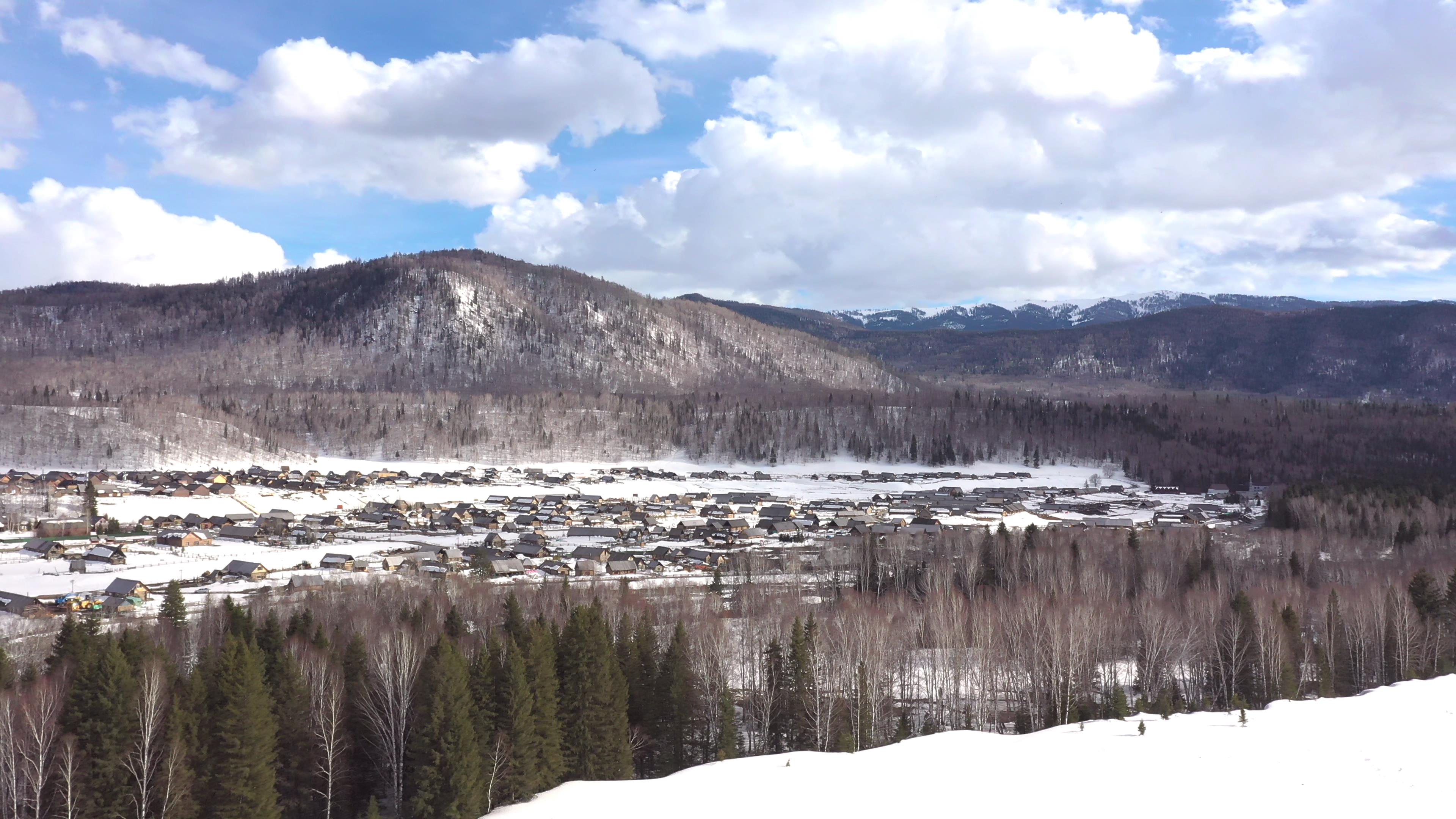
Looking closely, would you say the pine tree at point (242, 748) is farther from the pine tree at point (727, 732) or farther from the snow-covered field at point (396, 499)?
the snow-covered field at point (396, 499)

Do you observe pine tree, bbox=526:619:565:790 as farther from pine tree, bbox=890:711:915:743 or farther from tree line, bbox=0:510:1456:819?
pine tree, bbox=890:711:915:743

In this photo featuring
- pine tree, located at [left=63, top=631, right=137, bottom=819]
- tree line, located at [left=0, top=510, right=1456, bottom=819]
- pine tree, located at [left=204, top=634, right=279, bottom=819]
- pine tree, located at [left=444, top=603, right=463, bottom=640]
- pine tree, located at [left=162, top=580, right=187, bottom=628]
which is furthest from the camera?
pine tree, located at [left=162, top=580, right=187, bottom=628]

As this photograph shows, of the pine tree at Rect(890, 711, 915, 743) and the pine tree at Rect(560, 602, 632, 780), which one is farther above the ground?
the pine tree at Rect(560, 602, 632, 780)

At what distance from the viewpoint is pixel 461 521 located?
85188 mm

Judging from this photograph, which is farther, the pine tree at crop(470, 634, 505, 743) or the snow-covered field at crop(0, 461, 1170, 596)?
the snow-covered field at crop(0, 461, 1170, 596)

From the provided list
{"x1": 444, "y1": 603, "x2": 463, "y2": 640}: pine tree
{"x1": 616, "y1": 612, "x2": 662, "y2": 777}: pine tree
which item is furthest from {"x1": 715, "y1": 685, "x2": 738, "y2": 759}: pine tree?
{"x1": 444, "y1": 603, "x2": 463, "y2": 640}: pine tree

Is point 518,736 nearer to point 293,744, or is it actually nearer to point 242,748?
point 293,744

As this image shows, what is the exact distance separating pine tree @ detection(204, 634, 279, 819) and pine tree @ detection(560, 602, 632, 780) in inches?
308

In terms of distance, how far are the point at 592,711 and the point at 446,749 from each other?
516cm


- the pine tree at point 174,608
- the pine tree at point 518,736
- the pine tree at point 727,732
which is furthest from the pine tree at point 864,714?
the pine tree at point 174,608

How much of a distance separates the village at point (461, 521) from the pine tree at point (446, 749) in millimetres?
26332

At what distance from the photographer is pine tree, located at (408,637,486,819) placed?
76.4 ft

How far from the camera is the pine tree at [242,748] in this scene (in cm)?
2227

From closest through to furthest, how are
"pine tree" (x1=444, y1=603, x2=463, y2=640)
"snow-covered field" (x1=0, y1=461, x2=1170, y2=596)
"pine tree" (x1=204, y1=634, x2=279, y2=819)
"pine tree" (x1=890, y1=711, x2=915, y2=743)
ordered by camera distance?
"pine tree" (x1=204, y1=634, x2=279, y2=819) → "pine tree" (x1=890, y1=711, x2=915, y2=743) → "pine tree" (x1=444, y1=603, x2=463, y2=640) → "snow-covered field" (x1=0, y1=461, x2=1170, y2=596)
